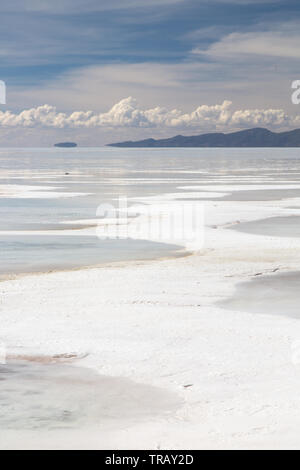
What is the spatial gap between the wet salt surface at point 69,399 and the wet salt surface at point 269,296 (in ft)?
15.1

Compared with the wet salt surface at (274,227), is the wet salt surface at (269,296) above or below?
below

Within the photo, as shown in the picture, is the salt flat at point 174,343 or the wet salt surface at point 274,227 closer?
the salt flat at point 174,343

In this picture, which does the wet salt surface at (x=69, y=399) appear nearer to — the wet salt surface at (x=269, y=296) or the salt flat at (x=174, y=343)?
the salt flat at (x=174, y=343)

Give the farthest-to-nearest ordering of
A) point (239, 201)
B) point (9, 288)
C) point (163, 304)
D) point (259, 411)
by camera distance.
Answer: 1. point (239, 201)
2. point (9, 288)
3. point (163, 304)
4. point (259, 411)

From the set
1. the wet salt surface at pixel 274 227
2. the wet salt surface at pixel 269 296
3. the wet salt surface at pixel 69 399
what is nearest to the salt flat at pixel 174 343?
the wet salt surface at pixel 69 399

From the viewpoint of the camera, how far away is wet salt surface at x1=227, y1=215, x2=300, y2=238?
80.0ft

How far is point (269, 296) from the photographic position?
1456 cm

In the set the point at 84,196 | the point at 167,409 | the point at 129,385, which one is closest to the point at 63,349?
the point at 129,385

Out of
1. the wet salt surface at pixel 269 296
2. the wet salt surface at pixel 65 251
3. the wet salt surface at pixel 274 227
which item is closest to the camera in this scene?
the wet salt surface at pixel 269 296

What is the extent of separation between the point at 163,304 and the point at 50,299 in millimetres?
2359

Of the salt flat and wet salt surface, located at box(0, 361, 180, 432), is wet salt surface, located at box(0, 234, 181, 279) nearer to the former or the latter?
the salt flat

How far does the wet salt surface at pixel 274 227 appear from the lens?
960 inches

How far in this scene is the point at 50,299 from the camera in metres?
14.3
